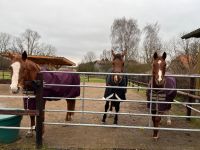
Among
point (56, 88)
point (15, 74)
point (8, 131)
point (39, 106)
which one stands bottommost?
point (8, 131)

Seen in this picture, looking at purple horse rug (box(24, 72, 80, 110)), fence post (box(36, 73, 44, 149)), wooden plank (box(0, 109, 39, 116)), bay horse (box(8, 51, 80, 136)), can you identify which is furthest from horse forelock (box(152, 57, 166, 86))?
wooden plank (box(0, 109, 39, 116))

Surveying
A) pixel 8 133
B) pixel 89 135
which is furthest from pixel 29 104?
pixel 89 135

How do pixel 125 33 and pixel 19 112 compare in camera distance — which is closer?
pixel 19 112

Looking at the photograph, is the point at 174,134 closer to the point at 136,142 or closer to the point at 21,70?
the point at 136,142

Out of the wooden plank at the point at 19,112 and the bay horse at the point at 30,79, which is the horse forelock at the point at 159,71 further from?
the wooden plank at the point at 19,112

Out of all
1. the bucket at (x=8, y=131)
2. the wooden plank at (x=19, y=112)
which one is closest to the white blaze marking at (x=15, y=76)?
the wooden plank at (x=19, y=112)

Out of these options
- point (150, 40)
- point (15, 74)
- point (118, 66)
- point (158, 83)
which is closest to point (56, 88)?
point (118, 66)

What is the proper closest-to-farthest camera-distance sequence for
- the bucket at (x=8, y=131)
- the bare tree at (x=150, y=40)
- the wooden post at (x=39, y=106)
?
1. the wooden post at (x=39, y=106)
2. the bucket at (x=8, y=131)
3. the bare tree at (x=150, y=40)

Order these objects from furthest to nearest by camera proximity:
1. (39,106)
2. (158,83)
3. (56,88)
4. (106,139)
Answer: (56,88) → (106,139) → (158,83) → (39,106)

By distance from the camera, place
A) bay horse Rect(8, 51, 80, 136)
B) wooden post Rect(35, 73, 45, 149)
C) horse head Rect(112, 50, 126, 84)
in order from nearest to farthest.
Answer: bay horse Rect(8, 51, 80, 136)
wooden post Rect(35, 73, 45, 149)
horse head Rect(112, 50, 126, 84)

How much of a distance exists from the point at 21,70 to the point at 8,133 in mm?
1311

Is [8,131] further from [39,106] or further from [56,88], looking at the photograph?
[56,88]

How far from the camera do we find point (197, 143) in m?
6.50

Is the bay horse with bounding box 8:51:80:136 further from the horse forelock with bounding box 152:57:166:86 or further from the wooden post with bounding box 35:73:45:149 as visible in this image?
the horse forelock with bounding box 152:57:166:86
